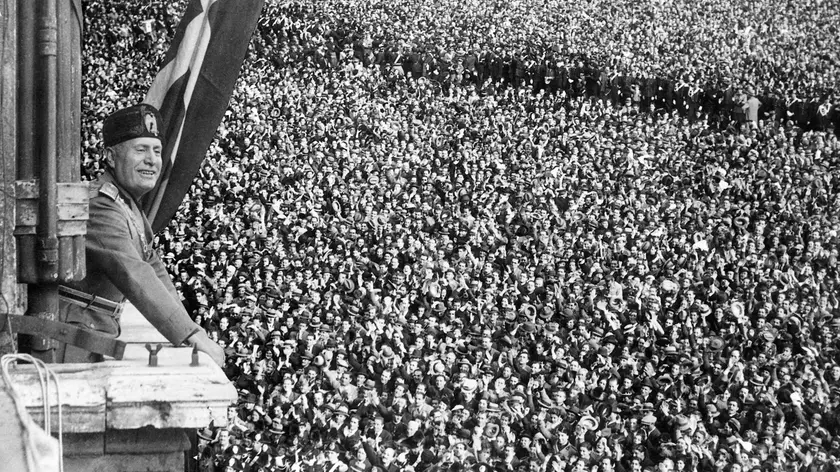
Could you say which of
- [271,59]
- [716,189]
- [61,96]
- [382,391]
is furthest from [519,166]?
[61,96]

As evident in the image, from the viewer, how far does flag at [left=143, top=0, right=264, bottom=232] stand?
505cm

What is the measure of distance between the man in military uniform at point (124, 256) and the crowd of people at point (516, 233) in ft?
26.3

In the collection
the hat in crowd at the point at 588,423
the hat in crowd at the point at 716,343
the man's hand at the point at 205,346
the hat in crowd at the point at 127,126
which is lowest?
the hat in crowd at the point at 716,343

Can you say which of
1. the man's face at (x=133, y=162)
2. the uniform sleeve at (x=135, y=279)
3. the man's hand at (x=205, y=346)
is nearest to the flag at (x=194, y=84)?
the man's face at (x=133, y=162)

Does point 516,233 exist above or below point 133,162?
below

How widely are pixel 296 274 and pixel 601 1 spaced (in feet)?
65.5

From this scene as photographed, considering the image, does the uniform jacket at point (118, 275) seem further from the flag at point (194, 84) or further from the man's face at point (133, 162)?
the flag at point (194, 84)

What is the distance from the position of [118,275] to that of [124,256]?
0.08 m

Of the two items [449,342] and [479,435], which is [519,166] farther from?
[479,435]

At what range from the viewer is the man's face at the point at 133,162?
4.25m

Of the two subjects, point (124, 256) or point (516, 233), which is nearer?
point (124, 256)

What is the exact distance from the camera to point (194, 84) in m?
5.14

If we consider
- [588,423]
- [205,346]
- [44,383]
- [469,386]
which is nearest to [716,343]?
[588,423]

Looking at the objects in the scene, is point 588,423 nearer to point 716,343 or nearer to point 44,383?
point 716,343
